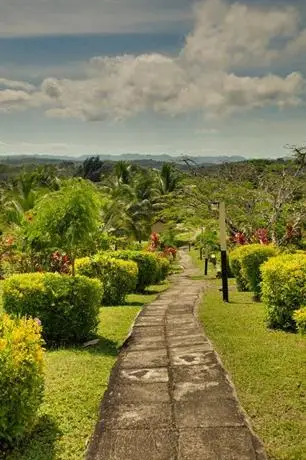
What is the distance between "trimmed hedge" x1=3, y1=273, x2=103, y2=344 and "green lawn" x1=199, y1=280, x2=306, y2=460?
2.31m

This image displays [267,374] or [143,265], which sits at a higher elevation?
[267,374]

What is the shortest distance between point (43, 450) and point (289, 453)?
230 centimetres

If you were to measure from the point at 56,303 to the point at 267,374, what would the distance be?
4011mm

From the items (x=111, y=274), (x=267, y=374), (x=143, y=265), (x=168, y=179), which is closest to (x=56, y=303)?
(x=267, y=374)

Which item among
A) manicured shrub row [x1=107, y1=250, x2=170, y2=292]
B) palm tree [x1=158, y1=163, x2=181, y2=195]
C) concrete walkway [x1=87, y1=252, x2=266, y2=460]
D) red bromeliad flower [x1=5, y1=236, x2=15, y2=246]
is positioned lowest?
manicured shrub row [x1=107, y1=250, x2=170, y2=292]

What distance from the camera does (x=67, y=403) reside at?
5.94 metres

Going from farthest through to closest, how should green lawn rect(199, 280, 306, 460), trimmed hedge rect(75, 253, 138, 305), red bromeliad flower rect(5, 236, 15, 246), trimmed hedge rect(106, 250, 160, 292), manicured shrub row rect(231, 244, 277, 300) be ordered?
red bromeliad flower rect(5, 236, 15, 246)
trimmed hedge rect(106, 250, 160, 292)
trimmed hedge rect(75, 253, 138, 305)
manicured shrub row rect(231, 244, 277, 300)
green lawn rect(199, 280, 306, 460)

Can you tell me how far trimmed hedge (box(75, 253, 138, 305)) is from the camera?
14336 millimetres

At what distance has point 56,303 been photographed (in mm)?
9109

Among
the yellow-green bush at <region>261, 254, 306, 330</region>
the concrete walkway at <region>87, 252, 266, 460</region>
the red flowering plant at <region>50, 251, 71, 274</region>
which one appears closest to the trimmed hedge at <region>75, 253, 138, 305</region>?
the red flowering plant at <region>50, 251, 71, 274</region>

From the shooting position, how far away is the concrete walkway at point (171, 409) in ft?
15.4

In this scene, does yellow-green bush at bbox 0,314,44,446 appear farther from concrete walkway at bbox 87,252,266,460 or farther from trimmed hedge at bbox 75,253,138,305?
trimmed hedge at bbox 75,253,138,305

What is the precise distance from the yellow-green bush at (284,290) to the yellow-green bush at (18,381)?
230 inches

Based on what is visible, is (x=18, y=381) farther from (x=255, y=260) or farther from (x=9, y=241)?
(x=9, y=241)
